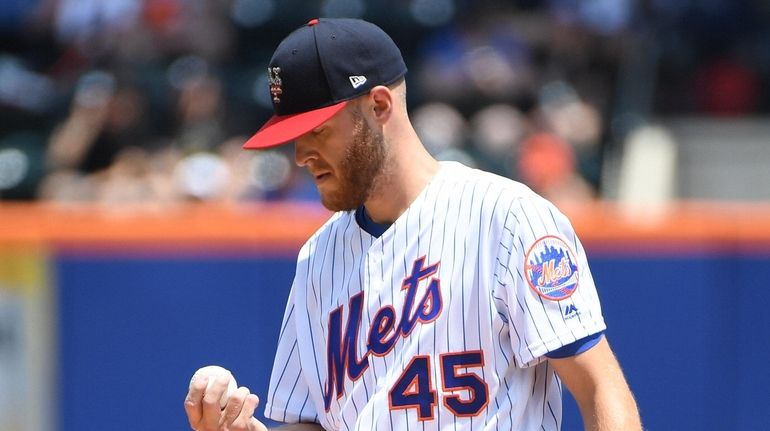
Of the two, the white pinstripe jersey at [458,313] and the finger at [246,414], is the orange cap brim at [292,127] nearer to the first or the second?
the white pinstripe jersey at [458,313]

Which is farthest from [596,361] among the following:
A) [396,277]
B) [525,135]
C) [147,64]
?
[147,64]

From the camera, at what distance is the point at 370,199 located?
2.83 metres

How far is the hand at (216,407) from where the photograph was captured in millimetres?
2605

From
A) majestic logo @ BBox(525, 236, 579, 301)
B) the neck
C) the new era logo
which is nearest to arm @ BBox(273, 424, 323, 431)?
the neck

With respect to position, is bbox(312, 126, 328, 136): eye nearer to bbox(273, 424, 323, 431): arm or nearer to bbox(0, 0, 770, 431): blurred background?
bbox(273, 424, 323, 431): arm

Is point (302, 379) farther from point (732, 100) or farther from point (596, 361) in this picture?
point (732, 100)

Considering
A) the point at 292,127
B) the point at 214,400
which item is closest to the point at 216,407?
the point at 214,400

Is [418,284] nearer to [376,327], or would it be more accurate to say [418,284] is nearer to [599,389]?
[376,327]

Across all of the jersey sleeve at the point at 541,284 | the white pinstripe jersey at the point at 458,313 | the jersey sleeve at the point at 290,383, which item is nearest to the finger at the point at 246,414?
the white pinstripe jersey at the point at 458,313

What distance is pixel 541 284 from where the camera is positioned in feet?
8.36

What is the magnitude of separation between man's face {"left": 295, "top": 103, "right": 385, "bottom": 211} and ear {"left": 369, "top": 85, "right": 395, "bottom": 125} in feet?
0.11

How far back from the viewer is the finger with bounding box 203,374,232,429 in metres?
2.60

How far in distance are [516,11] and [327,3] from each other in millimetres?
1583

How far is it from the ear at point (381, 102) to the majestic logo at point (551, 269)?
469mm
